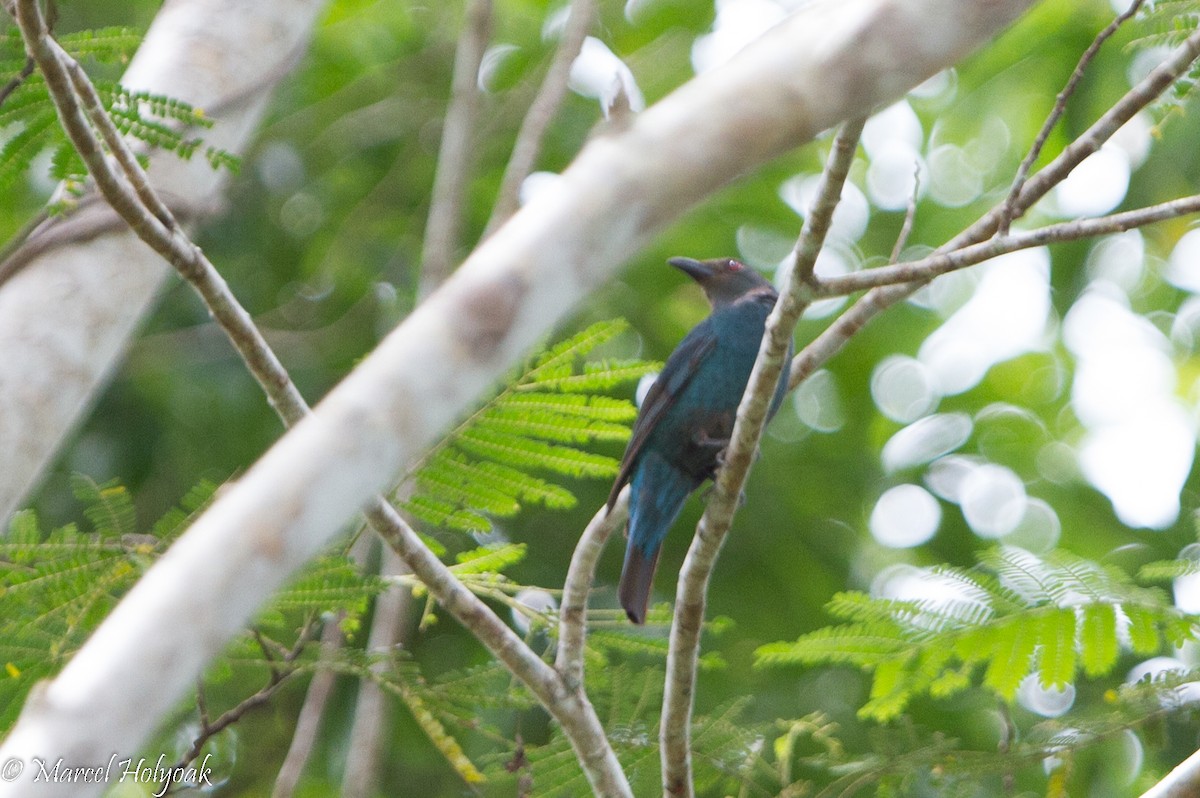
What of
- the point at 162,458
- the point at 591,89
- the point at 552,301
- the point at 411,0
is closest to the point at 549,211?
the point at 552,301

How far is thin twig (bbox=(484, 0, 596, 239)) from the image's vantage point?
4422 millimetres

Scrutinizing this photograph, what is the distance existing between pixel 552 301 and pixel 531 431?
2.19 metres

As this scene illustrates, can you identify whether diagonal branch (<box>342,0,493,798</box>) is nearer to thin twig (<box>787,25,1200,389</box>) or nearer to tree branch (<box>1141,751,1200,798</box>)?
thin twig (<box>787,25,1200,389</box>)

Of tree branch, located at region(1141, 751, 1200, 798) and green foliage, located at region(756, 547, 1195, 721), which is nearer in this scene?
tree branch, located at region(1141, 751, 1200, 798)

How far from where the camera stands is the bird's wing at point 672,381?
183 inches

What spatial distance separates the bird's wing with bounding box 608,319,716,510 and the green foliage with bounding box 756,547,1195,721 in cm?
116

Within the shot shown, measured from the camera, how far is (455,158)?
15.1ft

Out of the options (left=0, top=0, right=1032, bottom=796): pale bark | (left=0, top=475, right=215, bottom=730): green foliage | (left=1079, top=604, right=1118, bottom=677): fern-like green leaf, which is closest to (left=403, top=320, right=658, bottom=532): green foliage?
(left=0, top=475, right=215, bottom=730): green foliage

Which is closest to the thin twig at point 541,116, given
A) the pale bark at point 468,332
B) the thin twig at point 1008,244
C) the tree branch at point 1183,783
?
the thin twig at point 1008,244

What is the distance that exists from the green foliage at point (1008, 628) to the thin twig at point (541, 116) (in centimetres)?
183

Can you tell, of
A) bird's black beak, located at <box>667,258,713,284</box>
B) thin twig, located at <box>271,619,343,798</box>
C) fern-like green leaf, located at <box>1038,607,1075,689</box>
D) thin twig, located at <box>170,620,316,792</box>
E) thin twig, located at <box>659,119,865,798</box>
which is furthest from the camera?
bird's black beak, located at <box>667,258,713,284</box>

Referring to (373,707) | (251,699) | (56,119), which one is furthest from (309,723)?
(56,119)

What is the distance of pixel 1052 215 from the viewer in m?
7.11

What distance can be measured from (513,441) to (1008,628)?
5.23 ft
